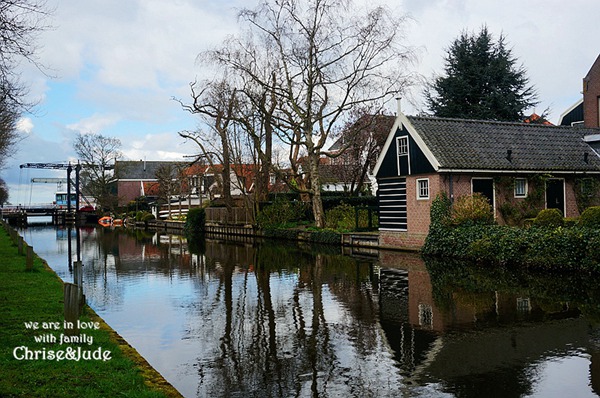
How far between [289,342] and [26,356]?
3.70m

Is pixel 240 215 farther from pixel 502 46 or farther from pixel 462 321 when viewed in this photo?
pixel 462 321

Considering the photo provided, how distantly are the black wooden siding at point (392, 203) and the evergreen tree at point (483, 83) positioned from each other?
14489 millimetres

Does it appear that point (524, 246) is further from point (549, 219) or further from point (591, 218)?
point (549, 219)

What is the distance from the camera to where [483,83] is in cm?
3750

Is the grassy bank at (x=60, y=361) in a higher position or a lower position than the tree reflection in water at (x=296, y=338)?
higher

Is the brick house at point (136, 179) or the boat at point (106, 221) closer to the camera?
the boat at point (106, 221)

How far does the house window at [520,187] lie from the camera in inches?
915

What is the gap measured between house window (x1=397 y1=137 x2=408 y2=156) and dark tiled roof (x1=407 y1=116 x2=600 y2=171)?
86 centimetres

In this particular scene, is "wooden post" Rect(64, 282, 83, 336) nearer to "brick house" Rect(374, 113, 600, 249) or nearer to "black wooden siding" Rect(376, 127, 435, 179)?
"brick house" Rect(374, 113, 600, 249)

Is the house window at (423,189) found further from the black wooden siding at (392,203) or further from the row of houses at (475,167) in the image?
the black wooden siding at (392,203)

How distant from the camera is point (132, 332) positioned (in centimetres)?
1009

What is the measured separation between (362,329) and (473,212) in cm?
1201

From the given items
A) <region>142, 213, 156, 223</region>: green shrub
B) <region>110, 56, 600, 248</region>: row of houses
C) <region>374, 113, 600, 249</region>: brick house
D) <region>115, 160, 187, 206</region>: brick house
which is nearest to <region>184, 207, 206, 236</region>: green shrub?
<region>142, 213, 156, 223</region>: green shrub

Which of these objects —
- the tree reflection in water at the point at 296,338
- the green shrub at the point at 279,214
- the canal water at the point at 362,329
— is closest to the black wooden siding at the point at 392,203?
the canal water at the point at 362,329
